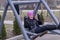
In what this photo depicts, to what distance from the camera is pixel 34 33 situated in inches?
201

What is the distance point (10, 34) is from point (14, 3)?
3.41m

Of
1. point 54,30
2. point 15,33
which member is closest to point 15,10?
point 54,30

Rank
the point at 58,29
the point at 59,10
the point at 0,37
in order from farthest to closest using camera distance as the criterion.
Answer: the point at 59,10 → the point at 0,37 → the point at 58,29

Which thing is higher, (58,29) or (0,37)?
(58,29)

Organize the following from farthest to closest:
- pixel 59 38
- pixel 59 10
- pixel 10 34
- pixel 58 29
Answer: pixel 59 10 < pixel 10 34 < pixel 58 29 < pixel 59 38

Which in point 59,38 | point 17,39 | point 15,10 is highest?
point 15,10

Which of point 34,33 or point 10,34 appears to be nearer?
point 34,33

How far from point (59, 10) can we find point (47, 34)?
828 cm

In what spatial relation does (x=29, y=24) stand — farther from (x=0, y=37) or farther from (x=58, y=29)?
(x=0, y=37)

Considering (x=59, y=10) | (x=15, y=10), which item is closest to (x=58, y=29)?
(x=15, y=10)

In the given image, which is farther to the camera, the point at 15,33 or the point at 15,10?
the point at 15,33

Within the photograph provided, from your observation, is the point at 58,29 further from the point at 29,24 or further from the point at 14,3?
the point at 14,3

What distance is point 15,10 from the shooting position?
→ 5.15 metres

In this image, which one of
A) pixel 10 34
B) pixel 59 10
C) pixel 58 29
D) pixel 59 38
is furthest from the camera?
pixel 59 10
